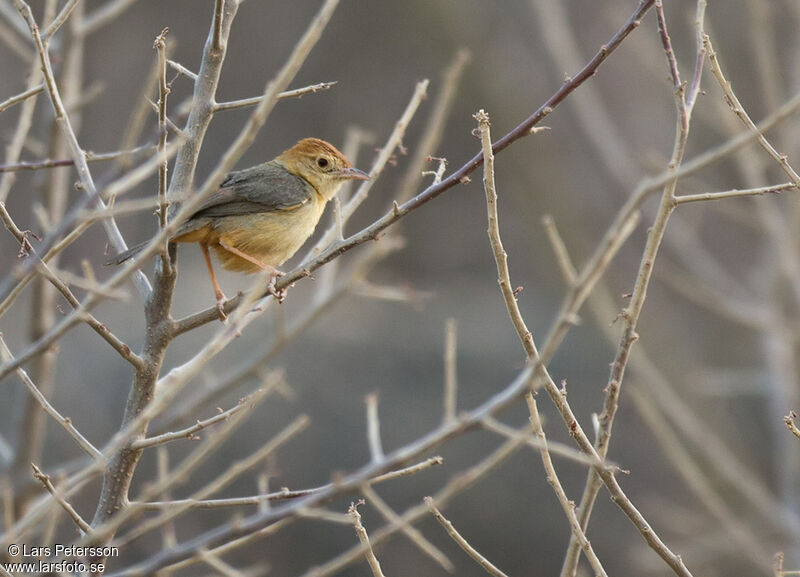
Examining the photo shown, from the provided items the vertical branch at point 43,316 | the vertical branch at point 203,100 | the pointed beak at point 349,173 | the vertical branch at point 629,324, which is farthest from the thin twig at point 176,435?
the pointed beak at point 349,173

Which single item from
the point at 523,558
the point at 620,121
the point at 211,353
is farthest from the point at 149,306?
the point at 620,121

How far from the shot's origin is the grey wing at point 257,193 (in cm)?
472

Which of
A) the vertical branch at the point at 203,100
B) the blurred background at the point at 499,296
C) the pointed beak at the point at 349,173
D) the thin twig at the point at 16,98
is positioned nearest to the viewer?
the thin twig at the point at 16,98

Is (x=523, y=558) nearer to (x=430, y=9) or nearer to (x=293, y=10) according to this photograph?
(x=430, y=9)

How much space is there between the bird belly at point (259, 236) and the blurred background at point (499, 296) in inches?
40.9

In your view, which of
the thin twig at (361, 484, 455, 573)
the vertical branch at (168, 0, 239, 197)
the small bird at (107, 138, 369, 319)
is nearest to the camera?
the thin twig at (361, 484, 455, 573)

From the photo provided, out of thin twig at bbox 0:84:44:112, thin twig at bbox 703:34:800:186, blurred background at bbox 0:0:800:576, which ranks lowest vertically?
blurred background at bbox 0:0:800:576

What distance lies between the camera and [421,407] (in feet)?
35.6

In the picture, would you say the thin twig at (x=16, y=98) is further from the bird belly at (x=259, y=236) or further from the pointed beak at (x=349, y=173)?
the pointed beak at (x=349, y=173)

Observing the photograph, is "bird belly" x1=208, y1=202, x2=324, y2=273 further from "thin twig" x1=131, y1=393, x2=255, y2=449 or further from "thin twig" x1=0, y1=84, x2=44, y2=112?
"thin twig" x1=131, y1=393, x2=255, y2=449

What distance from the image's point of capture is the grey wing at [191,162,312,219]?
15.5 feet

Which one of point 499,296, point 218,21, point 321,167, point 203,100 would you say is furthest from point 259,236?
point 499,296

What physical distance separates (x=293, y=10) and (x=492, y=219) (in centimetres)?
1262

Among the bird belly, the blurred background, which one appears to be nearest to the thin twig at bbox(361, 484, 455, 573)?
the bird belly
